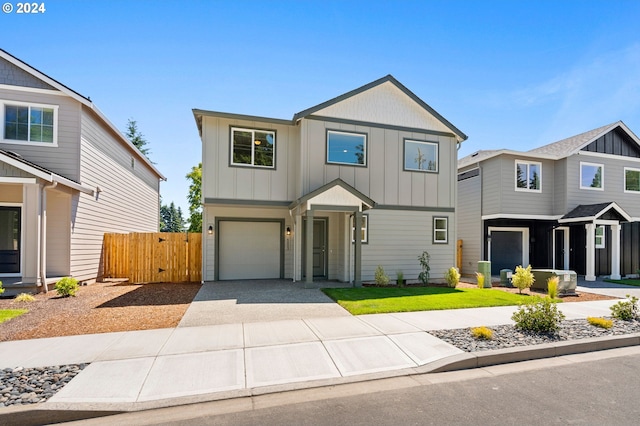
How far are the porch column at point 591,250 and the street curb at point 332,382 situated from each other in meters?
10.1

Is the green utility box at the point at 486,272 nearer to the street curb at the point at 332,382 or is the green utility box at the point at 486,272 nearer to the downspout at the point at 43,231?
the street curb at the point at 332,382

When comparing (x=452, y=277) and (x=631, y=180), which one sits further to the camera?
(x=631, y=180)

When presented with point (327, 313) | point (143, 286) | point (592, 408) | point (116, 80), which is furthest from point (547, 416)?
point (116, 80)

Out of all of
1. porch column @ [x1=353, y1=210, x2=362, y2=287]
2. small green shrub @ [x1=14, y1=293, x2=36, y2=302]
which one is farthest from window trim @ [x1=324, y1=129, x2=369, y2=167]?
small green shrub @ [x1=14, y1=293, x2=36, y2=302]

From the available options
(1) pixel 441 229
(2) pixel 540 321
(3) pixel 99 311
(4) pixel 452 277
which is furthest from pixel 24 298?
(1) pixel 441 229

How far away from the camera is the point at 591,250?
14.2 m

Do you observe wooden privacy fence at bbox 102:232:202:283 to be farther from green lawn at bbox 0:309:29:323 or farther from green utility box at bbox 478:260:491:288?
green utility box at bbox 478:260:491:288

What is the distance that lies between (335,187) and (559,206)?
1171 cm

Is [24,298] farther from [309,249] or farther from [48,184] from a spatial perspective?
[309,249]

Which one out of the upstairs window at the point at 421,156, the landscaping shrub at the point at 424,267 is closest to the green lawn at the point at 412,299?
the landscaping shrub at the point at 424,267

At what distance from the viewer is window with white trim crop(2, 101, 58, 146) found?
10.3 m

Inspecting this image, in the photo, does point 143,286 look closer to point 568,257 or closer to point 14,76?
point 14,76

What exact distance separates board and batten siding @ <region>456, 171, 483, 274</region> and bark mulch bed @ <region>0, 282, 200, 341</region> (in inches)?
489

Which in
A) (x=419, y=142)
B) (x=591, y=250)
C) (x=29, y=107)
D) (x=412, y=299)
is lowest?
(x=412, y=299)
